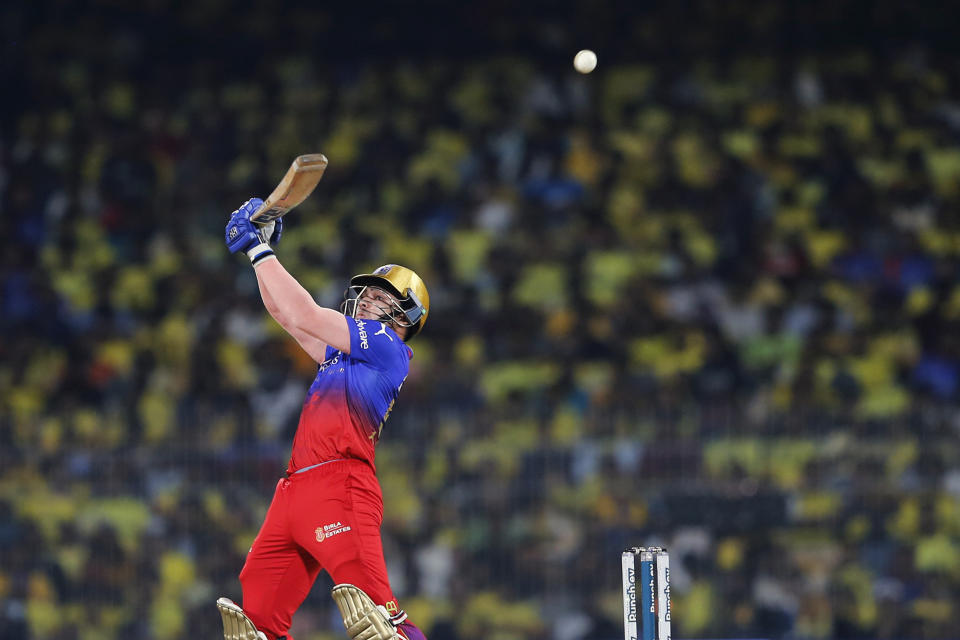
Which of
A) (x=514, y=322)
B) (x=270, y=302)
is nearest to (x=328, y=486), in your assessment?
(x=270, y=302)

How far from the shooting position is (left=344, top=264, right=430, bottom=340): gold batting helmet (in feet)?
21.4

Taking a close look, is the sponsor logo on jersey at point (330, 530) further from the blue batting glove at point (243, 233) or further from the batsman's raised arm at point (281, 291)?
the blue batting glove at point (243, 233)

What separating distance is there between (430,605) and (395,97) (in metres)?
6.03

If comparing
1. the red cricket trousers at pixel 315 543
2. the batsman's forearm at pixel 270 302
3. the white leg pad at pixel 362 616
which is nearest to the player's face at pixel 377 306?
the batsman's forearm at pixel 270 302

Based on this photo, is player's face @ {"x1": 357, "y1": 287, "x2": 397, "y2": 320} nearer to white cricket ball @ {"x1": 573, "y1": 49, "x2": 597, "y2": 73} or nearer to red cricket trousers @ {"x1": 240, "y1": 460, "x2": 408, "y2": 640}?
red cricket trousers @ {"x1": 240, "y1": 460, "x2": 408, "y2": 640}

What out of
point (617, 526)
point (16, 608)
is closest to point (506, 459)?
point (617, 526)

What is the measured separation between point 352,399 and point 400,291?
2.02 feet

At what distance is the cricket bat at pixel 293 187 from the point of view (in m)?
5.89

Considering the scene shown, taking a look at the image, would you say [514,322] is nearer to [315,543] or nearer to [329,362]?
[329,362]

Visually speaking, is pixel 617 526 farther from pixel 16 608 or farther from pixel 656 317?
pixel 16 608

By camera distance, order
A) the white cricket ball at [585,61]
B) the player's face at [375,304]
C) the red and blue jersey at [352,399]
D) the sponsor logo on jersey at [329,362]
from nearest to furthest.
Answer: the red and blue jersey at [352,399] → the sponsor logo on jersey at [329,362] → the player's face at [375,304] → the white cricket ball at [585,61]

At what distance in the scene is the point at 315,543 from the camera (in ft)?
19.5

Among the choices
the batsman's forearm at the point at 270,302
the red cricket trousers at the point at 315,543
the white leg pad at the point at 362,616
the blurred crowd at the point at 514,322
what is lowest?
the white leg pad at the point at 362,616

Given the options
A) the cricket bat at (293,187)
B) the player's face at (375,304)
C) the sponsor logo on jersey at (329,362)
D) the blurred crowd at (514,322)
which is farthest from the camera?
the blurred crowd at (514,322)
